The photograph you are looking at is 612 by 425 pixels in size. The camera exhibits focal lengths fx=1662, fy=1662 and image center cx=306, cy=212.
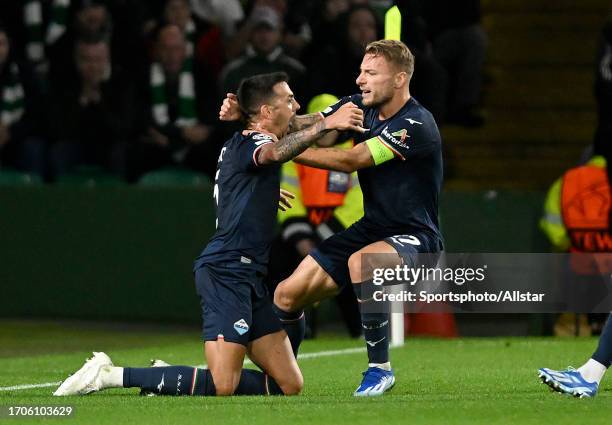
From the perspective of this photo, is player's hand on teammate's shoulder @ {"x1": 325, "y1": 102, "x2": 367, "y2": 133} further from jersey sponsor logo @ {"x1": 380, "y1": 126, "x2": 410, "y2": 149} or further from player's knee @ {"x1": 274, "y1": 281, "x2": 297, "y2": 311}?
player's knee @ {"x1": 274, "y1": 281, "x2": 297, "y2": 311}

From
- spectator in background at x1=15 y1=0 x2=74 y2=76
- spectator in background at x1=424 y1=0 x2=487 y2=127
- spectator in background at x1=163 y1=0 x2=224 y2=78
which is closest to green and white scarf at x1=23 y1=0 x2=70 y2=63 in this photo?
spectator in background at x1=15 y1=0 x2=74 y2=76

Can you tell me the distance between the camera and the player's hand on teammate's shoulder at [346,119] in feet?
28.0

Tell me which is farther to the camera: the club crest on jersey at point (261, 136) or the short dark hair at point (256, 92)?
the short dark hair at point (256, 92)

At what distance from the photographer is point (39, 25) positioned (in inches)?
646

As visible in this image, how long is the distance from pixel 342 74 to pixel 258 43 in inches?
33.2

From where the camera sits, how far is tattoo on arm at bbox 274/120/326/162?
849cm

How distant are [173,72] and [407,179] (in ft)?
21.9

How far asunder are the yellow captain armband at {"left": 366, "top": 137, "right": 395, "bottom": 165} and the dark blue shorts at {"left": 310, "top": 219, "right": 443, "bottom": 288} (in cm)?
46

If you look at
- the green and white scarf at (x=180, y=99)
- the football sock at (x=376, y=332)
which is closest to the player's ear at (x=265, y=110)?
the football sock at (x=376, y=332)

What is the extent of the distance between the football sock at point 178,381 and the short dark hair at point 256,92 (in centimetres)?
143

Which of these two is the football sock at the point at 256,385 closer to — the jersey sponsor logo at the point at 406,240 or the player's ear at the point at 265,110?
the jersey sponsor logo at the point at 406,240

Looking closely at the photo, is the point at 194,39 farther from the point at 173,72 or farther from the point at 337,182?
the point at 337,182

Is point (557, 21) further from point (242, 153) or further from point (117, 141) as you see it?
point (242, 153)

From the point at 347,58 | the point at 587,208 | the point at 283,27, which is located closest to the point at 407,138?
the point at 587,208
